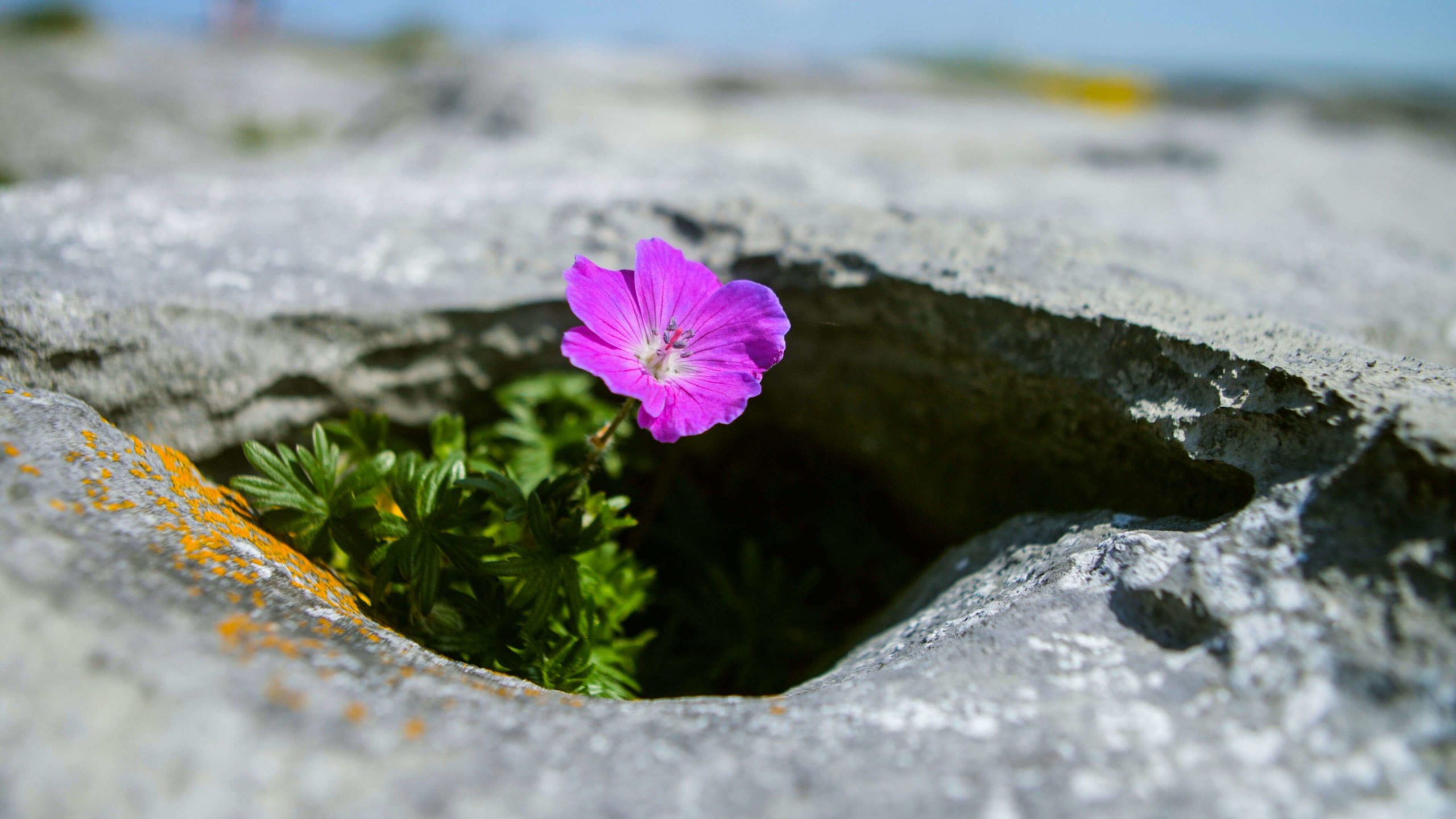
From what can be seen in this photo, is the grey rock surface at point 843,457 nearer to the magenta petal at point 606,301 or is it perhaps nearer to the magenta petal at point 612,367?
the magenta petal at point 612,367

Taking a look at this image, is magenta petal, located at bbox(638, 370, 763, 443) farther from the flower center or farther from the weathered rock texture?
the weathered rock texture

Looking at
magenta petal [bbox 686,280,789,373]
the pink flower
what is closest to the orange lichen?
the pink flower

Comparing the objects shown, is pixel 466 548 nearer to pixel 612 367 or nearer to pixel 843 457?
pixel 612 367

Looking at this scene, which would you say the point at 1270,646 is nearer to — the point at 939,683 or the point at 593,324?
the point at 939,683

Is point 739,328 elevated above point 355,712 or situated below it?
above

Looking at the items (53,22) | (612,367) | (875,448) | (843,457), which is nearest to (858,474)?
(843,457)

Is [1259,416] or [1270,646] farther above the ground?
[1259,416]

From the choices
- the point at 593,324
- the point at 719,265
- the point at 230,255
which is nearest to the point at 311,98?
the point at 230,255
